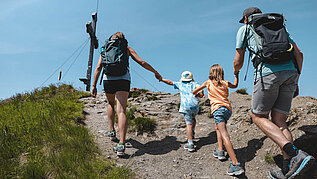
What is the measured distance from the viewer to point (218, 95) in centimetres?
476

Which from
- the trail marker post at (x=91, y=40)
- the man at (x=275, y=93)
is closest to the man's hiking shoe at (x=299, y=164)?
the man at (x=275, y=93)

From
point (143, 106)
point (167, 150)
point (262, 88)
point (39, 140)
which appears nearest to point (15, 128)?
point (39, 140)

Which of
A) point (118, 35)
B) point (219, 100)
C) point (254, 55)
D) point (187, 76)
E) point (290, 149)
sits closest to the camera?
point (290, 149)

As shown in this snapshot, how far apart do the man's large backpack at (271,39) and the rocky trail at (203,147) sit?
210 centimetres

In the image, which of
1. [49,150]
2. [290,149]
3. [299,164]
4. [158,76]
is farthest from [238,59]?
[49,150]

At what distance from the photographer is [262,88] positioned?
3.42 metres

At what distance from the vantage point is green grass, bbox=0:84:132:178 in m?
3.71

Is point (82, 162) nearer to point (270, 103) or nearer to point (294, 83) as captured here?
point (270, 103)

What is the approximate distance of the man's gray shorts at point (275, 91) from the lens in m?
3.30

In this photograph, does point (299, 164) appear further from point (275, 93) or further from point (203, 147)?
point (203, 147)

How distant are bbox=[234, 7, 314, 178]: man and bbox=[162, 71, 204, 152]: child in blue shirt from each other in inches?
75.9

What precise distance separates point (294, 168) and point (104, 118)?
6.25 meters

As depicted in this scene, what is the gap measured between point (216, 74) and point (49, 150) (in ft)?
13.3

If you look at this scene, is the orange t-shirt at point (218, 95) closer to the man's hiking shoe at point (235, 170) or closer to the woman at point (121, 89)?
the man's hiking shoe at point (235, 170)
